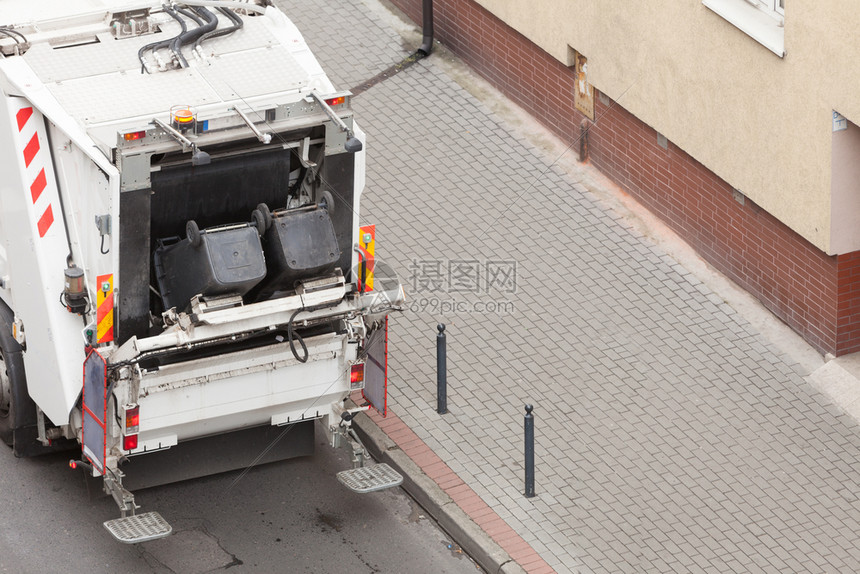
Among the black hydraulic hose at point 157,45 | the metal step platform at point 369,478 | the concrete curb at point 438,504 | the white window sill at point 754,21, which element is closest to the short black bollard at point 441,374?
the concrete curb at point 438,504

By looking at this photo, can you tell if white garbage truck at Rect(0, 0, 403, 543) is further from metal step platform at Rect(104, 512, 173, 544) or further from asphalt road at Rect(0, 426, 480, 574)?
asphalt road at Rect(0, 426, 480, 574)

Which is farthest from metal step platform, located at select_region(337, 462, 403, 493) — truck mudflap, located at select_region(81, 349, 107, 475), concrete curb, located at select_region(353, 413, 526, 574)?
truck mudflap, located at select_region(81, 349, 107, 475)

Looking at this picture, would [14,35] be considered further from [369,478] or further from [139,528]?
[369,478]

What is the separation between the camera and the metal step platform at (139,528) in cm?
1076

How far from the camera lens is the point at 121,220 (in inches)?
401

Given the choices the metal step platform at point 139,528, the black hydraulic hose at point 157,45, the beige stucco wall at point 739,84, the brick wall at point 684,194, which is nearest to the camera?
the metal step platform at point 139,528

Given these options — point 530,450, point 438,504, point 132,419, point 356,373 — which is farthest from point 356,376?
point 132,419

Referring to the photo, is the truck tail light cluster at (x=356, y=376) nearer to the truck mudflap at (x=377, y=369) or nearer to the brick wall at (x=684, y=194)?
the truck mudflap at (x=377, y=369)

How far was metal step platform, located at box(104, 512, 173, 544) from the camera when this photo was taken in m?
10.8

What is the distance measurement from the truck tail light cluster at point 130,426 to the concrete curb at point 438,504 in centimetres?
219

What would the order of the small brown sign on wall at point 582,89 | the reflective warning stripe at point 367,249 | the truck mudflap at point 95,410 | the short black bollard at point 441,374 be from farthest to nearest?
the small brown sign on wall at point 582,89
the short black bollard at point 441,374
the reflective warning stripe at point 367,249
the truck mudflap at point 95,410

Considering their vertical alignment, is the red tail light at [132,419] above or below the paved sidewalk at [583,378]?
above

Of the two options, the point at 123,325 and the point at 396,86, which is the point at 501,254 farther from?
the point at 123,325

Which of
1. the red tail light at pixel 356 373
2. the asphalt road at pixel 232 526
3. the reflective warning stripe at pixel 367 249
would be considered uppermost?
the reflective warning stripe at pixel 367 249
